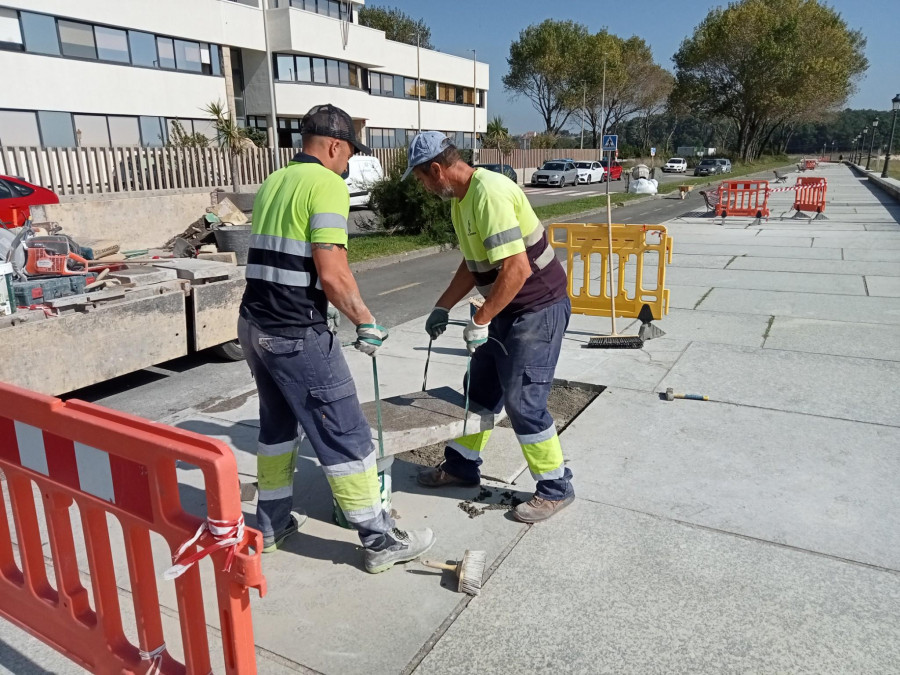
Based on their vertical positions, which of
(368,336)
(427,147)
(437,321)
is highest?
(427,147)

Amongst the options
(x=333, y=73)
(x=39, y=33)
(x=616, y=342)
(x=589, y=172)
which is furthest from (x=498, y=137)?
(x=616, y=342)

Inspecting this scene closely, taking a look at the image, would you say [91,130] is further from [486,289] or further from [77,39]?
[486,289]

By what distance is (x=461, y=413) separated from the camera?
383 cm

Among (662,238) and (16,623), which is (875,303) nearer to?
(662,238)

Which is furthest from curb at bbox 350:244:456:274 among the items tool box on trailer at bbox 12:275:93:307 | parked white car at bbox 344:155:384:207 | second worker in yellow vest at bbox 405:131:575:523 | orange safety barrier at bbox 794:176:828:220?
orange safety barrier at bbox 794:176:828:220

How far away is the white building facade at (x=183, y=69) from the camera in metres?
24.0

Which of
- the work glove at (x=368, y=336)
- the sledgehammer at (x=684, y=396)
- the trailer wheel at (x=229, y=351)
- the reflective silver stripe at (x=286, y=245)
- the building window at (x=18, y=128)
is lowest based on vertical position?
the sledgehammer at (x=684, y=396)

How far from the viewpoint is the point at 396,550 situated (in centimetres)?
319

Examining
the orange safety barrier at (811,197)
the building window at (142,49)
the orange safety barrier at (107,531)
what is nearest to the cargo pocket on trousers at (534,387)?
the orange safety barrier at (107,531)

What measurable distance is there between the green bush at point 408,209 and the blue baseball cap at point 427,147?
39.8 ft

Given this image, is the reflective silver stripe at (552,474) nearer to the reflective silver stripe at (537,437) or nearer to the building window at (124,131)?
the reflective silver stripe at (537,437)

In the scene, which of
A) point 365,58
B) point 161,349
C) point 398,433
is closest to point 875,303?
point 398,433

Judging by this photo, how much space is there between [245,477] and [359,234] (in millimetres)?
13896

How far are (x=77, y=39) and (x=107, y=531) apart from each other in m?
28.8
